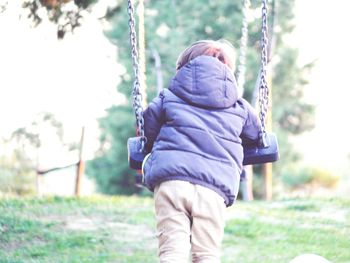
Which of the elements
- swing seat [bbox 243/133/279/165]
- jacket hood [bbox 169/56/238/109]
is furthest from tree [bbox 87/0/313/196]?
jacket hood [bbox 169/56/238/109]

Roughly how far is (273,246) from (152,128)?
9.25 feet

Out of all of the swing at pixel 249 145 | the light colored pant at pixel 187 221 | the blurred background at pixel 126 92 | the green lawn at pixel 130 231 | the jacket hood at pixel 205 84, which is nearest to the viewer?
the light colored pant at pixel 187 221

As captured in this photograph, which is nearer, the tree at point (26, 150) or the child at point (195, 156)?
the child at point (195, 156)

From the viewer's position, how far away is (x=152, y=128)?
2861 millimetres

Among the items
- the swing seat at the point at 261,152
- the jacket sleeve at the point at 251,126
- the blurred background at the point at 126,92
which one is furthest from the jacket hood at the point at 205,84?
the blurred background at the point at 126,92

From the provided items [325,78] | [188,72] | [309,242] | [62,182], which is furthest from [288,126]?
[188,72]

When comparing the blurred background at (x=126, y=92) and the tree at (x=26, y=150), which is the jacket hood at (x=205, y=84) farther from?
the tree at (x=26, y=150)

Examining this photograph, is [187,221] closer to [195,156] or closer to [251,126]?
[195,156]

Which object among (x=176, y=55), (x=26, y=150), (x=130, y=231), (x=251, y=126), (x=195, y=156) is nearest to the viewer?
(x=195, y=156)

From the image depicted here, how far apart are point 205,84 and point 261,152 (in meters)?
0.48

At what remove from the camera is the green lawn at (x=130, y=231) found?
4883 millimetres

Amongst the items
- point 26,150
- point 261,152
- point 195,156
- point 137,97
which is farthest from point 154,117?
point 26,150

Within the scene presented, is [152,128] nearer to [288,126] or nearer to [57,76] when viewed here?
[57,76]

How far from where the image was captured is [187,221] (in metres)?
2.71
